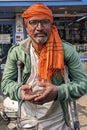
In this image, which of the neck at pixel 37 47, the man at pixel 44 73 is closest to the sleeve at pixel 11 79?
the man at pixel 44 73

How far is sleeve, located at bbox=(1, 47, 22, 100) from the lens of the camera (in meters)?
2.58

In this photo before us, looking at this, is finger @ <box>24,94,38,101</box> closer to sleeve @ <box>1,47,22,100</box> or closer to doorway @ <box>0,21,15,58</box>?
sleeve @ <box>1,47,22,100</box>

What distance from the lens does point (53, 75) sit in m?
2.58

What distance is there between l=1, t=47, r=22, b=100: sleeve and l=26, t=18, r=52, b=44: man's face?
8.7 inches

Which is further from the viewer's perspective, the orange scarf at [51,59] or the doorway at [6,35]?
the doorway at [6,35]

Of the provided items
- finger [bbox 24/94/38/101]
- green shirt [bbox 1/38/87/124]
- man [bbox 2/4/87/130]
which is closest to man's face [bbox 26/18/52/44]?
man [bbox 2/4/87/130]

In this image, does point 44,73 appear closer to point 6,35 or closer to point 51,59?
point 51,59

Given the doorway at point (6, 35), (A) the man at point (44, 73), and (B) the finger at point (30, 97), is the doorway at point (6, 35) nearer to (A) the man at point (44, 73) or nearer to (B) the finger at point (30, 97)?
(A) the man at point (44, 73)

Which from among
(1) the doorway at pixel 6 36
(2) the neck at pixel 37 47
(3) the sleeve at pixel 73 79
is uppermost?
(2) the neck at pixel 37 47

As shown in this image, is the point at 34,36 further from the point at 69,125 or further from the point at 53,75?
the point at 69,125

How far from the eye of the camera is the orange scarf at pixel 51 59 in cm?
252

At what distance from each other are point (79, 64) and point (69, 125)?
44 centimetres

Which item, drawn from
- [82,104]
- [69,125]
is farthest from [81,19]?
[69,125]

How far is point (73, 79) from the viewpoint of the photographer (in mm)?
2621
